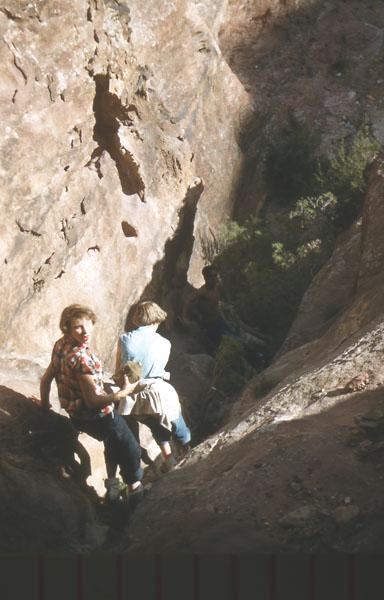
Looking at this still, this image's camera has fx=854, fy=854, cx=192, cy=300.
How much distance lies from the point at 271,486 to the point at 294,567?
2.70 metres

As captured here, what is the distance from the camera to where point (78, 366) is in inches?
255

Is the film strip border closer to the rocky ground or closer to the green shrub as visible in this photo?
the rocky ground

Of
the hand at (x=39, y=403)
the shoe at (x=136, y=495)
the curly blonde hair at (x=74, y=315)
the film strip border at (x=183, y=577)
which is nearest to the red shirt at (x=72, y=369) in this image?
the curly blonde hair at (x=74, y=315)

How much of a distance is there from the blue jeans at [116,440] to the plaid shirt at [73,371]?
117 mm

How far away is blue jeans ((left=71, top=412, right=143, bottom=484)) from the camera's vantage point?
6.71 meters

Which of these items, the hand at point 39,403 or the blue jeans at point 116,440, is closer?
the blue jeans at point 116,440

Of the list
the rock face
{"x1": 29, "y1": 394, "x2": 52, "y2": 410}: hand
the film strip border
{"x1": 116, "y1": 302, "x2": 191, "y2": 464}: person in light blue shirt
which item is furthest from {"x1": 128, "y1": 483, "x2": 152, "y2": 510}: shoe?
the film strip border

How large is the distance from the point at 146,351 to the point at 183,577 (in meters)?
4.51

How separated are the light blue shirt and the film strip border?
444 centimetres

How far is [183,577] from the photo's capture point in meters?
3.03

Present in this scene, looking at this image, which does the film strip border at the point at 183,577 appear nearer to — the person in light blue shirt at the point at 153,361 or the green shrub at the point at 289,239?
the person in light blue shirt at the point at 153,361

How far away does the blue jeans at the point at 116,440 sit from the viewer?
6.71m

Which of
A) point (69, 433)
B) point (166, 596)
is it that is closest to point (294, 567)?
point (166, 596)

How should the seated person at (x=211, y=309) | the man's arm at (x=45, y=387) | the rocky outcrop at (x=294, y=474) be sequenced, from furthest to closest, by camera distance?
the seated person at (x=211, y=309)
the man's arm at (x=45, y=387)
the rocky outcrop at (x=294, y=474)
